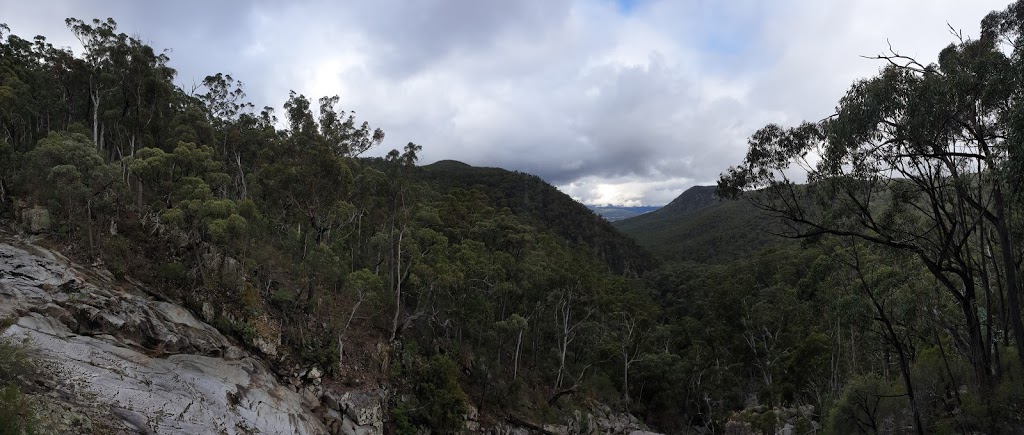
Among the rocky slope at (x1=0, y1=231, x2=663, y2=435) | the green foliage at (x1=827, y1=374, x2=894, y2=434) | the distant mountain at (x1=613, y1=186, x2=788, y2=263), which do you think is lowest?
the green foliage at (x1=827, y1=374, x2=894, y2=434)

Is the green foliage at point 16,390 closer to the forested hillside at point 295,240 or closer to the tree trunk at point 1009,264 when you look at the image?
the forested hillside at point 295,240

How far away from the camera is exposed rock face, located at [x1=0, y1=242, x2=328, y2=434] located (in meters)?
10.6

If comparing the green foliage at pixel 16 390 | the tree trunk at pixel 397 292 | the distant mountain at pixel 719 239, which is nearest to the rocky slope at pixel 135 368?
the green foliage at pixel 16 390

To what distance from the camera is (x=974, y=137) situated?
961 centimetres

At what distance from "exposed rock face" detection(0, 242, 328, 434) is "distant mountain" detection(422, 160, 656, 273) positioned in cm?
6500

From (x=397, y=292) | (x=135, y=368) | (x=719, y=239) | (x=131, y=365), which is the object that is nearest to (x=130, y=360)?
(x=131, y=365)

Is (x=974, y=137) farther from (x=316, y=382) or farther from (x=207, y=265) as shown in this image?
(x=207, y=265)

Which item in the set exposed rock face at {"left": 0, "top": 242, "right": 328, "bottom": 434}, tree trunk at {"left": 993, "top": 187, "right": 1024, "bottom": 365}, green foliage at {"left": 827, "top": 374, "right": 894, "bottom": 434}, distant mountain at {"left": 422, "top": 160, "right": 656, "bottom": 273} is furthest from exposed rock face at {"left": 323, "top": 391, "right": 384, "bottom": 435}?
distant mountain at {"left": 422, "top": 160, "right": 656, "bottom": 273}

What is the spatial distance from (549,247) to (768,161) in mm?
29393

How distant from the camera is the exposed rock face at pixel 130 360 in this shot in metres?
10.6

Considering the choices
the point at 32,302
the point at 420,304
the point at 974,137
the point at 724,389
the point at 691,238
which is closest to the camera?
the point at 974,137

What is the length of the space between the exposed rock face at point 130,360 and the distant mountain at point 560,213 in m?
65.0

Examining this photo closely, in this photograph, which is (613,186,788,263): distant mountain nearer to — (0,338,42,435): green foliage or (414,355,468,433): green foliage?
(414,355,468,433): green foliage

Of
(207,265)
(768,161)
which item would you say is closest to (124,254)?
(207,265)
